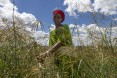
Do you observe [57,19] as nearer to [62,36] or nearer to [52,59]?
[62,36]

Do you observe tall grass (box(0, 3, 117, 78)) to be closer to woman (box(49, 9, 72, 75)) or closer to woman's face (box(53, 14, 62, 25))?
woman (box(49, 9, 72, 75))

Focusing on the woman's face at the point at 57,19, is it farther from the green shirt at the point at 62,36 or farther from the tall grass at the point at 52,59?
the tall grass at the point at 52,59

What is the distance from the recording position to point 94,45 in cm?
389

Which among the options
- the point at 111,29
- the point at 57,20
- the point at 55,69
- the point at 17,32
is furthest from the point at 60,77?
the point at 57,20

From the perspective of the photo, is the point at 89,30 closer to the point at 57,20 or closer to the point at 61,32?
the point at 61,32

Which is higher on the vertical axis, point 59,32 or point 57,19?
point 57,19

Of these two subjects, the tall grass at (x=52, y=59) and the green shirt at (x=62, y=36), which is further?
the green shirt at (x=62, y=36)

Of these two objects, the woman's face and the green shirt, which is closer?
the green shirt

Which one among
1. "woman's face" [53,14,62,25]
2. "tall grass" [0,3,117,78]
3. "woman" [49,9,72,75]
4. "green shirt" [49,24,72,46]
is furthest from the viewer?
"woman's face" [53,14,62,25]

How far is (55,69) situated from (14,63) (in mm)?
558

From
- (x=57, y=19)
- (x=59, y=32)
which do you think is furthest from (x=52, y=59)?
(x=57, y=19)

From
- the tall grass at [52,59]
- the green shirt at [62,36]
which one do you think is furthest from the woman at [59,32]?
the tall grass at [52,59]

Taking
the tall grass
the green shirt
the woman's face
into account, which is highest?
the woman's face

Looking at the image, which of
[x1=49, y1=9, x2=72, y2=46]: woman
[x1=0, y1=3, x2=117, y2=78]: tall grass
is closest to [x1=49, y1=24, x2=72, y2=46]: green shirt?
[x1=49, y1=9, x2=72, y2=46]: woman
